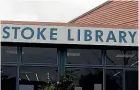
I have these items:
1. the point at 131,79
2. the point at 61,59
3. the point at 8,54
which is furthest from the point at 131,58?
the point at 8,54

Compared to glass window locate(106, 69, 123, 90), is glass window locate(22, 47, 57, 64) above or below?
above

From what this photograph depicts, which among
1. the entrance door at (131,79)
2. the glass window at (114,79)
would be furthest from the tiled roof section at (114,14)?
the glass window at (114,79)

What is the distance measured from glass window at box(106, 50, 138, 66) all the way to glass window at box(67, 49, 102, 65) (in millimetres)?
399

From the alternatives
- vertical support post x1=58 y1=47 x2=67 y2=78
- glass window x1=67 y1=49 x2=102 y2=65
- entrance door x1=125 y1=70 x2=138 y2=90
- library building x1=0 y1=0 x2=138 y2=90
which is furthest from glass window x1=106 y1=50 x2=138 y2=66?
vertical support post x1=58 y1=47 x2=67 y2=78

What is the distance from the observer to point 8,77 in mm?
14383

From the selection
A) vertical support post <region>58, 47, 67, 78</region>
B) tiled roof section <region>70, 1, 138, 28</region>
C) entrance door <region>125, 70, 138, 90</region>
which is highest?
tiled roof section <region>70, 1, 138, 28</region>

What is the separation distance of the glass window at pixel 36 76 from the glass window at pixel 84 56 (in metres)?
0.70

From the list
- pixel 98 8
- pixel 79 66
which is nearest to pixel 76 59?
pixel 79 66

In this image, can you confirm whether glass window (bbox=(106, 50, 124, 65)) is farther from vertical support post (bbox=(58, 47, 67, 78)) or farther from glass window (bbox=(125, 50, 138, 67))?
vertical support post (bbox=(58, 47, 67, 78))

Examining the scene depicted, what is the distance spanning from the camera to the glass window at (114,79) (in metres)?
14.7

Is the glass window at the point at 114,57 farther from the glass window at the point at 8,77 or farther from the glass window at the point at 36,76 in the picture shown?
the glass window at the point at 8,77

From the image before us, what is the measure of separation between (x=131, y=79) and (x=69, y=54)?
2384 millimetres

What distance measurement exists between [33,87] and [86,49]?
2.29 meters

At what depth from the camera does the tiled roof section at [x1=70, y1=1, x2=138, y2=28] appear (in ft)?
67.0
